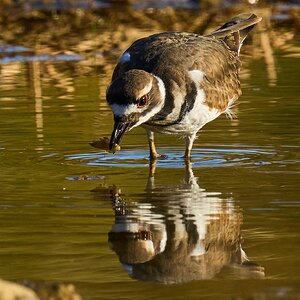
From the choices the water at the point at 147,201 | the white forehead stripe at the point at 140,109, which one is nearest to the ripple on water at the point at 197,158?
the water at the point at 147,201

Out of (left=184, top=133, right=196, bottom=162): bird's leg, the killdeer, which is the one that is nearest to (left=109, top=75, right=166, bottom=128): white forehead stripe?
the killdeer

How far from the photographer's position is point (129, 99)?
857 cm

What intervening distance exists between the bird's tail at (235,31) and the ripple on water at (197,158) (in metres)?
1.39

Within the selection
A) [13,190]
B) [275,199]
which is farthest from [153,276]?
[13,190]

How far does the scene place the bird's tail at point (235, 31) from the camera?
36.5ft

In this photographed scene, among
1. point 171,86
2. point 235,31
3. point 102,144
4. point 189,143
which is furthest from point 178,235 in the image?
point 235,31

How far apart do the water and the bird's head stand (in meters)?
0.44

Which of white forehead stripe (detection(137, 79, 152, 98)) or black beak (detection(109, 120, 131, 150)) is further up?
white forehead stripe (detection(137, 79, 152, 98))

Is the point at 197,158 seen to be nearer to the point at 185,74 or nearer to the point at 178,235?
the point at 185,74

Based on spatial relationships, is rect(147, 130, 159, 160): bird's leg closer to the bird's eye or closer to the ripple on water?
the ripple on water

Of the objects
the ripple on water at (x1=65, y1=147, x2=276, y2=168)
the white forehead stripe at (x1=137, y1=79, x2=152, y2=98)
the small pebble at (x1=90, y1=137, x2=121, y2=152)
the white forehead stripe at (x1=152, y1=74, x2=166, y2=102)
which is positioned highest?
the white forehead stripe at (x1=137, y1=79, x2=152, y2=98)

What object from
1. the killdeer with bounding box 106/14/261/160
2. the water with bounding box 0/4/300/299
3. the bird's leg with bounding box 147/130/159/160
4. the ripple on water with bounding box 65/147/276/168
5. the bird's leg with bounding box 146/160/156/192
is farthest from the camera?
the bird's leg with bounding box 147/130/159/160

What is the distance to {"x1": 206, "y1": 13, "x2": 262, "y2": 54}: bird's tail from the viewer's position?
11.1 metres

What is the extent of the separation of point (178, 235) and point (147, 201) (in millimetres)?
1063
